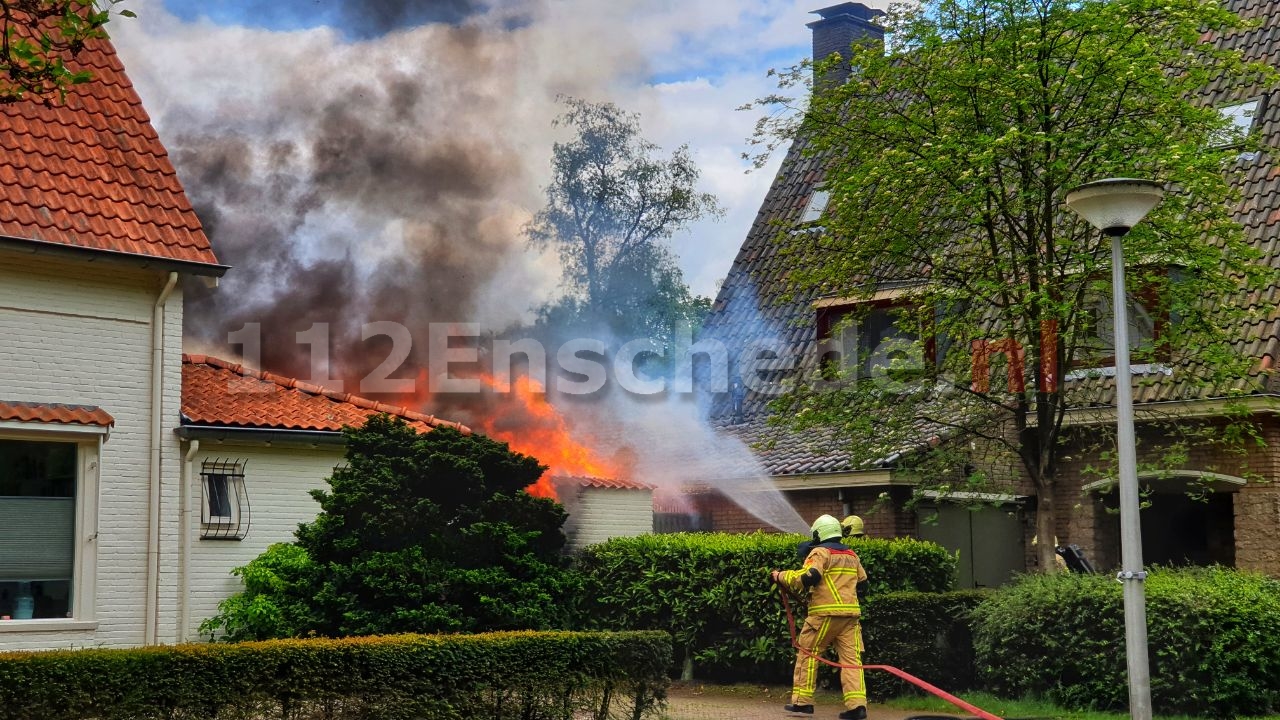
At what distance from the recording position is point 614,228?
26.4m

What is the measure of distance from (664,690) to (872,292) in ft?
20.4

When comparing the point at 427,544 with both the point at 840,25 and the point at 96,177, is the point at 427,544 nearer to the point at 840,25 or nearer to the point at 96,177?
the point at 96,177

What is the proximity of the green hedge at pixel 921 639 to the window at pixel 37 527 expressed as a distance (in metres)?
8.67

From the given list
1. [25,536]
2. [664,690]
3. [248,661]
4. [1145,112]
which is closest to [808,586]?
[664,690]

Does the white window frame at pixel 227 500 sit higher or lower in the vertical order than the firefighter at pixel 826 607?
higher

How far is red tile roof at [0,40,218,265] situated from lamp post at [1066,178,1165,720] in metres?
9.71

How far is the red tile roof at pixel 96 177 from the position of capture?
14.4m

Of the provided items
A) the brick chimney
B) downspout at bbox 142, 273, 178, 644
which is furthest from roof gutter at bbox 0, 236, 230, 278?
the brick chimney

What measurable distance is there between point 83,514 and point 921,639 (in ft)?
30.2

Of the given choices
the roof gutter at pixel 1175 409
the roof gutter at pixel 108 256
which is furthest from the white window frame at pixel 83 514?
the roof gutter at pixel 1175 409

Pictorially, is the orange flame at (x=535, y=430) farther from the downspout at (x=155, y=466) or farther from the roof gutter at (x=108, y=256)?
the downspout at (x=155, y=466)

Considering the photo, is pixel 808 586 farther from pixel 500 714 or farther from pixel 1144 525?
pixel 1144 525

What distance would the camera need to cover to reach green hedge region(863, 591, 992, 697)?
49.0 ft

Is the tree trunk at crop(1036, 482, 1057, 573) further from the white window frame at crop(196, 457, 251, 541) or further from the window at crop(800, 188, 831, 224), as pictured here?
the window at crop(800, 188, 831, 224)
